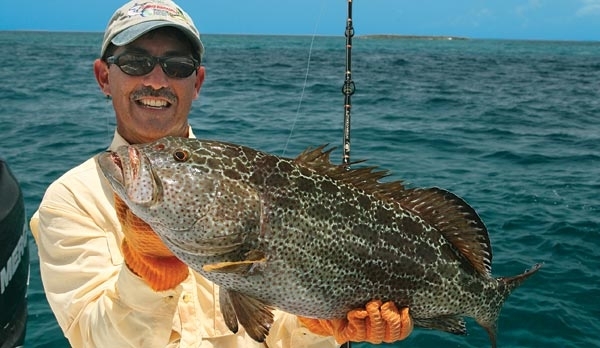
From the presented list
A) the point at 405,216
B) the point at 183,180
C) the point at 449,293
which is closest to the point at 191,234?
the point at 183,180

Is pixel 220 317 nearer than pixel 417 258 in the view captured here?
No

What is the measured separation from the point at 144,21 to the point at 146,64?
233 millimetres

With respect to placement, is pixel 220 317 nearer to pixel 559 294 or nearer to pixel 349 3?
pixel 349 3

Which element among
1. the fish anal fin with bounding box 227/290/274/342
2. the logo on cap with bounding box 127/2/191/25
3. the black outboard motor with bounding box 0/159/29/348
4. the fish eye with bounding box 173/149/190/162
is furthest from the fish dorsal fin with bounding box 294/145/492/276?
the black outboard motor with bounding box 0/159/29/348

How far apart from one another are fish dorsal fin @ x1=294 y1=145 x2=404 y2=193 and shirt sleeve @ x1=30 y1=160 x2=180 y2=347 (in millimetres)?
833

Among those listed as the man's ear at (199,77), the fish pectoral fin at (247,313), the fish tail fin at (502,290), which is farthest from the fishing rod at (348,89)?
the fish pectoral fin at (247,313)

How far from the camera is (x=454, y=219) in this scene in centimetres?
319

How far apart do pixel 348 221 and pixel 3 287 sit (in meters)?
2.14

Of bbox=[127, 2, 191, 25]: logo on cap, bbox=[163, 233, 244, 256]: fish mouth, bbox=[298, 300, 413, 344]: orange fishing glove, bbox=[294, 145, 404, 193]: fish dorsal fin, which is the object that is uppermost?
bbox=[127, 2, 191, 25]: logo on cap

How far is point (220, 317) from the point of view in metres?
3.30

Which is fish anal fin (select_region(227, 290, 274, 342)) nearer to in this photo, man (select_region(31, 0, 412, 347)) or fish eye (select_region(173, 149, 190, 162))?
man (select_region(31, 0, 412, 347))

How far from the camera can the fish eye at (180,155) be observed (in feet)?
8.65

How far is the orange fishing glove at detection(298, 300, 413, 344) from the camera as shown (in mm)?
2904

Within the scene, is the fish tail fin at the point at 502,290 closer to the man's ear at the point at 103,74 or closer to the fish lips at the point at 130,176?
the fish lips at the point at 130,176
